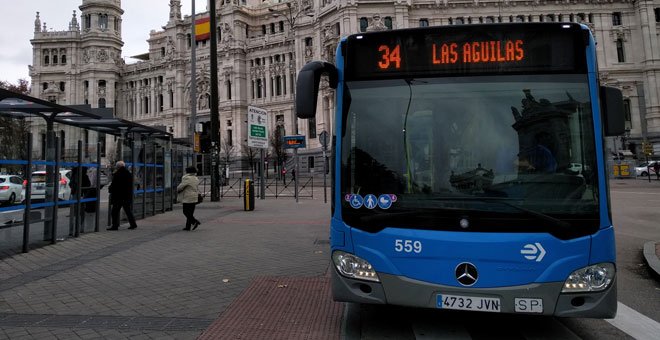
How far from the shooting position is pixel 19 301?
490 cm

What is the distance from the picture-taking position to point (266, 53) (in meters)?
68.8

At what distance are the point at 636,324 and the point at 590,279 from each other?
1.69m

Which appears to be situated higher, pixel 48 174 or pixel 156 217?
pixel 48 174

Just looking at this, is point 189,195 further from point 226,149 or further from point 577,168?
point 226,149

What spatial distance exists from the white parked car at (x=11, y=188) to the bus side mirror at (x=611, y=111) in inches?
336

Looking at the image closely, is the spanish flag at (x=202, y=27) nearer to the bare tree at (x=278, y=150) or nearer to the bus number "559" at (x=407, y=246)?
the bare tree at (x=278, y=150)

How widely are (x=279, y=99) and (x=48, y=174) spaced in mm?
60307

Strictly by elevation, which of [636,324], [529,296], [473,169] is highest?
[473,169]

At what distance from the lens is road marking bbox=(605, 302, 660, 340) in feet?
13.1

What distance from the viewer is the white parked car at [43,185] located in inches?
315

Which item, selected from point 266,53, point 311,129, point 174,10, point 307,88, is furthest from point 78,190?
point 174,10

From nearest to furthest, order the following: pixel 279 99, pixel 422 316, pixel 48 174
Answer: pixel 422 316 < pixel 48 174 < pixel 279 99

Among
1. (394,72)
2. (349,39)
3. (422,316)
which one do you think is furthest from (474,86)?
(422,316)

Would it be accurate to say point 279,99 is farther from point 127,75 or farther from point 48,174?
point 48,174
